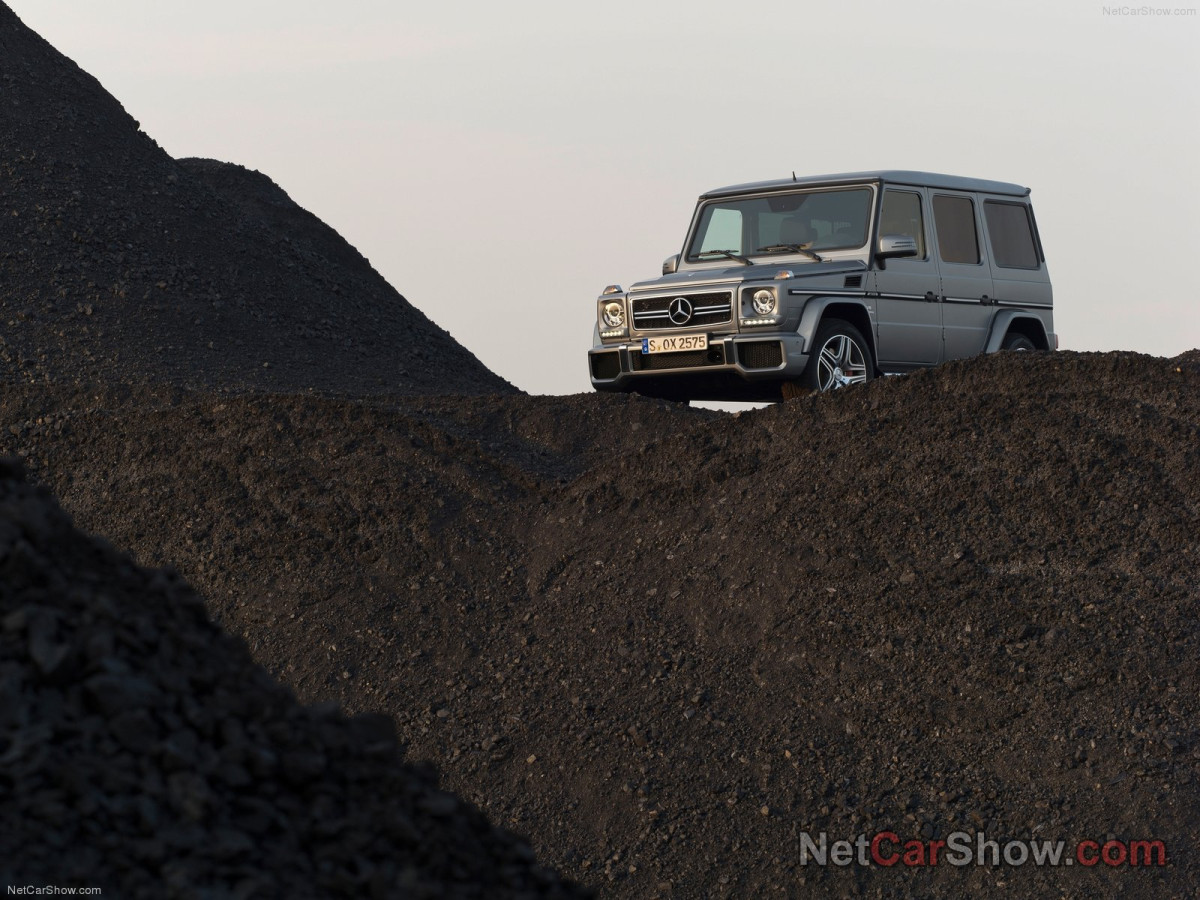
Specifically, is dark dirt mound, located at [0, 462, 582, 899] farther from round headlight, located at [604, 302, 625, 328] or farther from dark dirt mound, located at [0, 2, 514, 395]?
dark dirt mound, located at [0, 2, 514, 395]

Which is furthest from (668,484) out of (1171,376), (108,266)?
(108,266)

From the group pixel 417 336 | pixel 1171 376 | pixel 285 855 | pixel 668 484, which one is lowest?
pixel 285 855

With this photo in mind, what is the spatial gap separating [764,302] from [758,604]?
3.39 meters

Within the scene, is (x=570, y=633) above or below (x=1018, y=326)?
below

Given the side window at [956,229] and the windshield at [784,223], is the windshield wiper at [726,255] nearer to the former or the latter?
the windshield at [784,223]

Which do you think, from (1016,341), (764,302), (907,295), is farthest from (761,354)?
(1016,341)

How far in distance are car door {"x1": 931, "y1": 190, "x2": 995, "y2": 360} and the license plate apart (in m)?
2.52

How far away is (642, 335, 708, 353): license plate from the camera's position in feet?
37.5

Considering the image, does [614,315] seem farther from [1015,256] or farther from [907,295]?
[1015,256]

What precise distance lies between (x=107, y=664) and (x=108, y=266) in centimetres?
1675

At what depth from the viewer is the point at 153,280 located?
64.0ft

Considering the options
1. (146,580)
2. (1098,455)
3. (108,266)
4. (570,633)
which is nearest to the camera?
(146,580)

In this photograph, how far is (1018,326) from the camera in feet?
44.0

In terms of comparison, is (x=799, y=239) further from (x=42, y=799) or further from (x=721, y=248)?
(x=42, y=799)
